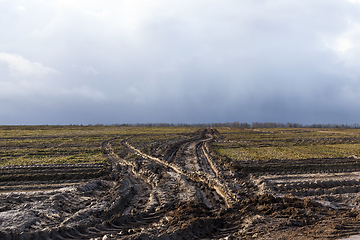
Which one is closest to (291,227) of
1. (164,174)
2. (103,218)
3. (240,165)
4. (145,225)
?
(145,225)

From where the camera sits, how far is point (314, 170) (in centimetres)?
1321

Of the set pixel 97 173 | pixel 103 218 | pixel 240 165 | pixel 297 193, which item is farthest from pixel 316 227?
pixel 97 173

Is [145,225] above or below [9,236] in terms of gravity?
below

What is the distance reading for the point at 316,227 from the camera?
538 cm

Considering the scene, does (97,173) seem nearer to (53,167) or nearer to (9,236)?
(53,167)

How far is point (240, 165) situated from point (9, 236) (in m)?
13.3

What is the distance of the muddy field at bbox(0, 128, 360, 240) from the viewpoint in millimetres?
5293

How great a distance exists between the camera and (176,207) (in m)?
→ 7.06

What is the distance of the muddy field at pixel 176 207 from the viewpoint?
5.29m

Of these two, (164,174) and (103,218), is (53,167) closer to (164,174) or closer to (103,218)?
(164,174)

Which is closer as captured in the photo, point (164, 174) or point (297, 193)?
point (297, 193)

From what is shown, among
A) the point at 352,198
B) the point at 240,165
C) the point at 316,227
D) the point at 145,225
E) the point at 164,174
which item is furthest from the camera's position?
the point at 240,165

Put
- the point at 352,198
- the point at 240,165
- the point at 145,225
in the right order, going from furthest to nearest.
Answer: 1. the point at 240,165
2. the point at 352,198
3. the point at 145,225

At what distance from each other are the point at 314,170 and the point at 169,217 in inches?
477
